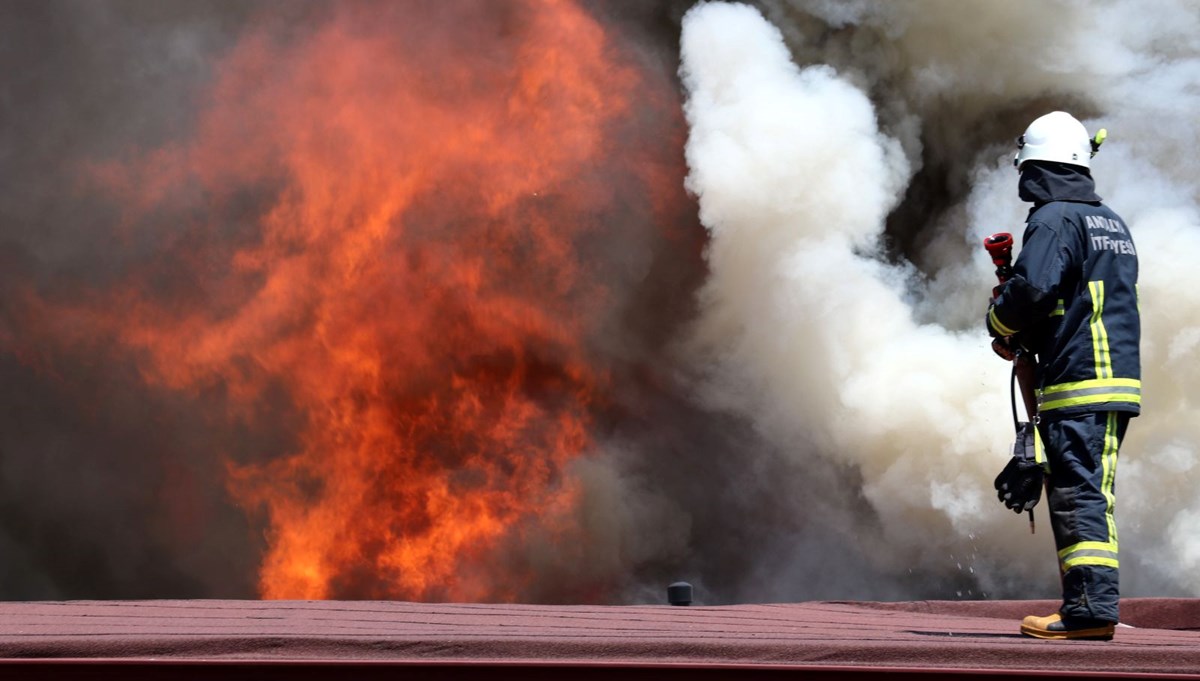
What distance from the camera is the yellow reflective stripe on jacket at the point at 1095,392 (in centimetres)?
389

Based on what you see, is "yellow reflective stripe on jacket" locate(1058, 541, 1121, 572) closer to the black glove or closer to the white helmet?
the black glove

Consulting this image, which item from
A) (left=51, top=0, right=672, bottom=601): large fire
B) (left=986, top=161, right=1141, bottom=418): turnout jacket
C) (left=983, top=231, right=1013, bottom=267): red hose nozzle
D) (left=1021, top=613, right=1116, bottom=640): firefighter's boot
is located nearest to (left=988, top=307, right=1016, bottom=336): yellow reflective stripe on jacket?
(left=986, top=161, right=1141, bottom=418): turnout jacket

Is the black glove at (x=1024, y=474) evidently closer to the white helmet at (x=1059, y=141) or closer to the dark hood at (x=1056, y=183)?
the dark hood at (x=1056, y=183)

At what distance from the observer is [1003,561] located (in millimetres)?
8891

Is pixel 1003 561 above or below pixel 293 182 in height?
below

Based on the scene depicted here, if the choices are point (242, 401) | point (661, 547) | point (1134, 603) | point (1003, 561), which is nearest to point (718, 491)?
point (661, 547)

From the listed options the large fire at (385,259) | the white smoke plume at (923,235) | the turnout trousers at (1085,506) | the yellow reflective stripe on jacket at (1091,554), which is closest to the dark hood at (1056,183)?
the turnout trousers at (1085,506)

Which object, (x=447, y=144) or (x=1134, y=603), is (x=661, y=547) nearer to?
(x=447, y=144)

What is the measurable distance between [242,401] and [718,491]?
3982mm

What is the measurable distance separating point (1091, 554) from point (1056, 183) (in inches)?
49.3

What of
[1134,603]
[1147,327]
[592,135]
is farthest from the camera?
[592,135]

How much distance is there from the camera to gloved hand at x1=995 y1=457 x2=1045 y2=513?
394cm

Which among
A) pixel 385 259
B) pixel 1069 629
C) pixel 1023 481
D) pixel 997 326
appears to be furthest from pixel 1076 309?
pixel 385 259

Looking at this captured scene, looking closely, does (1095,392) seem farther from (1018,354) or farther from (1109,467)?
(1018,354)
